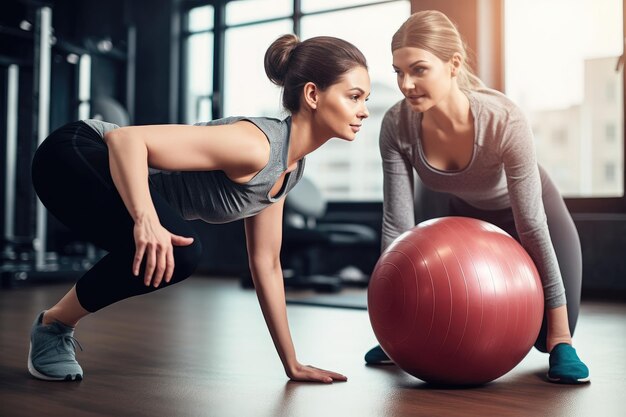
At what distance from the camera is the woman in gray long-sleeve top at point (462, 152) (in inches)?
74.1

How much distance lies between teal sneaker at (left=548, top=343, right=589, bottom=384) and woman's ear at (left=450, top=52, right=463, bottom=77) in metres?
0.81

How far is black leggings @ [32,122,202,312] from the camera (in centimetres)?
159

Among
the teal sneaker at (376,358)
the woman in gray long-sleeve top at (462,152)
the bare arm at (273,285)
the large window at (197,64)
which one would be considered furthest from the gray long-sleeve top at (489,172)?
the large window at (197,64)

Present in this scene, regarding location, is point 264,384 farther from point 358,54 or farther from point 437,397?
point 358,54

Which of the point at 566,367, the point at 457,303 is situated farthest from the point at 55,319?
the point at 566,367

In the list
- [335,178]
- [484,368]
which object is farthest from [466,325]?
[335,178]

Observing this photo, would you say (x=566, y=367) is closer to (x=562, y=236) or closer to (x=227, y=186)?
(x=562, y=236)

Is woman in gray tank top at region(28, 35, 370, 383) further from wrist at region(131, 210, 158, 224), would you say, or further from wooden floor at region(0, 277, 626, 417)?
wooden floor at region(0, 277, 626, 417)

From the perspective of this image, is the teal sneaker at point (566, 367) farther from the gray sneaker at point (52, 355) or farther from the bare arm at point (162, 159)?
the gray sneaker at point (52, 355)

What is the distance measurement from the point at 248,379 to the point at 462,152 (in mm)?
866

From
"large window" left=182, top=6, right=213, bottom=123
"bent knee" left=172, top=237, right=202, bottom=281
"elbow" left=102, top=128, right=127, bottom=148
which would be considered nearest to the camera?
"elbow" left=102, top=128, right=127, bottom=148

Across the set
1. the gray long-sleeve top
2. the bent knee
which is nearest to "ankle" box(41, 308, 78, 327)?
the bent knee

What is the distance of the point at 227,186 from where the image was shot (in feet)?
5.56

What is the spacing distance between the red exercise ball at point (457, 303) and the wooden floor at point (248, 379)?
0.08 metres
